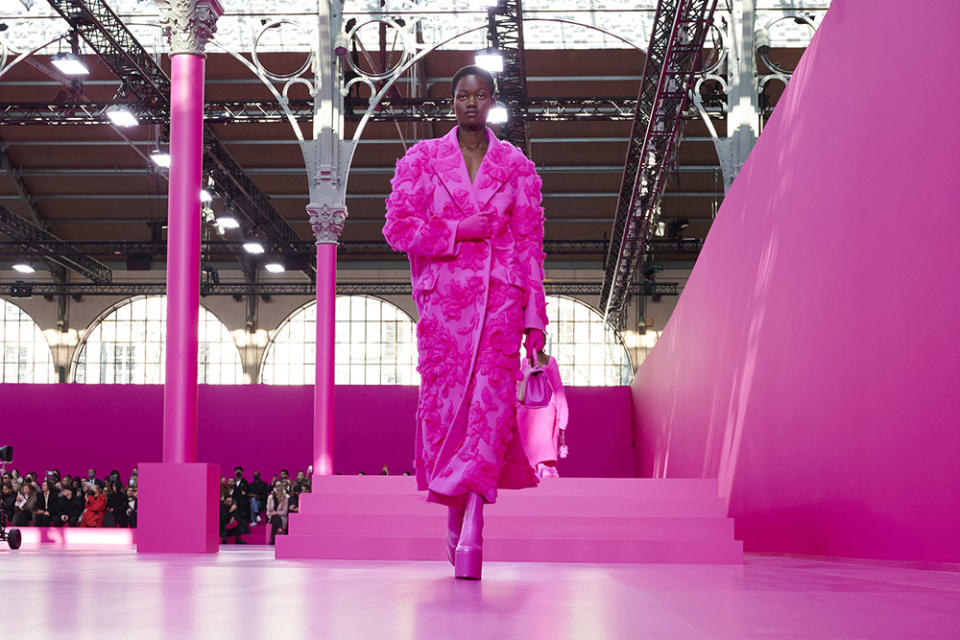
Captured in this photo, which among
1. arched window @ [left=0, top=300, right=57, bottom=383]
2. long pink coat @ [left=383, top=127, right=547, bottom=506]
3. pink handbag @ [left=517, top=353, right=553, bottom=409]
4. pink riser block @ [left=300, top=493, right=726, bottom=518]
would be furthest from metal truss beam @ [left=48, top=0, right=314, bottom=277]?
pink handbag @ [left=517, top=353, right=553, bottom=409]

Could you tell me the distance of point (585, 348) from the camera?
30.2 m

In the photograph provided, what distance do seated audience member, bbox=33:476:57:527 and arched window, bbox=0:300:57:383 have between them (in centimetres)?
1319

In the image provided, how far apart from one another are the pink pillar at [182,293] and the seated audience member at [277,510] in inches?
322

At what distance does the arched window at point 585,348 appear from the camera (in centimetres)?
3006

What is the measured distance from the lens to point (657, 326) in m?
30.3

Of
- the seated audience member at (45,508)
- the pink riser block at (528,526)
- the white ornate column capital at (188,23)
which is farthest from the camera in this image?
the seated audience member at (45,508)

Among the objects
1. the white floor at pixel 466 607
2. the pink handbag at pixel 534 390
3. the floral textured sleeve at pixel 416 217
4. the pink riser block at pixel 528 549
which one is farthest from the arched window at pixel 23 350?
the pink handbag at pixel 534 390

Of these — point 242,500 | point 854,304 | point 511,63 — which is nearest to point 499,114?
point 511,63

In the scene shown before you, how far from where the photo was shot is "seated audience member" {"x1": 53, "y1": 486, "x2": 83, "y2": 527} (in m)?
17.5

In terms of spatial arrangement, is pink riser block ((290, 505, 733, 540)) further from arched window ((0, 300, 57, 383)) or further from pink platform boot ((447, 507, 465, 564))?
arched window ((0, 300, 57, 383))

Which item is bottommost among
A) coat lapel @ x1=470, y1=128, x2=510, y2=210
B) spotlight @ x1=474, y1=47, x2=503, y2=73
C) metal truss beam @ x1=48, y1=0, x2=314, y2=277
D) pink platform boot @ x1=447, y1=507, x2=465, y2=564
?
pink platform boot @ x1=447, y1=507, x2=465, y2=564

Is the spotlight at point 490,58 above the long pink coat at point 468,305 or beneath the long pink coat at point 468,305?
above

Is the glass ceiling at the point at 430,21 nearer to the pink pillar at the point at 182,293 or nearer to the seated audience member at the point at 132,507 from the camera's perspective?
the seated audience member at the point at 132,507

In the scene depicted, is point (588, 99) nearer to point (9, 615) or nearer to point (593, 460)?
point (593, 460)
